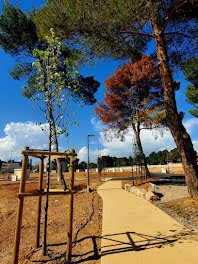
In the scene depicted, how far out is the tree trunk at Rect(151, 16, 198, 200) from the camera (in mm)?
6574

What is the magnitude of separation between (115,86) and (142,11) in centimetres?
1042

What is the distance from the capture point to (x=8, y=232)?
480 centimetres

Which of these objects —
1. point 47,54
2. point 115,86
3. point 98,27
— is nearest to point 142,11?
point 98,27

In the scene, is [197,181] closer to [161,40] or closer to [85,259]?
[85,259]

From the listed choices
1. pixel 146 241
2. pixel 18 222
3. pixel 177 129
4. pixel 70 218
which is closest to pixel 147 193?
pixel 177 129

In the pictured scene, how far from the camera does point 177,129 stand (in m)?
6.94

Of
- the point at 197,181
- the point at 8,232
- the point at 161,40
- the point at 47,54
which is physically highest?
the point at 161,40

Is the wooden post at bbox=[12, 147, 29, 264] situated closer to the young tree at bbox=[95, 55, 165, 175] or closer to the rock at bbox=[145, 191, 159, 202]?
the rock at bbox=[145, 191, 159, 202]

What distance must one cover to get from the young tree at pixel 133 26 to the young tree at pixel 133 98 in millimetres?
6176

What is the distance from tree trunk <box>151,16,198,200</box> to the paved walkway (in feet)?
6.26

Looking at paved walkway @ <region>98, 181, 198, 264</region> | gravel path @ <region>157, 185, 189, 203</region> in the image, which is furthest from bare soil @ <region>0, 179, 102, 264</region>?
gravel path @ <region>157, 185, 189, 203</region>

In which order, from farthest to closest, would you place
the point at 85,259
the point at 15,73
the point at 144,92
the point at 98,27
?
the point at 144,92
the point at 15,73
the point at 98,27
the point at 85,259

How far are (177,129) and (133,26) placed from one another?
5.19m

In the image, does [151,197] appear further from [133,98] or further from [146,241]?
[133,98]
